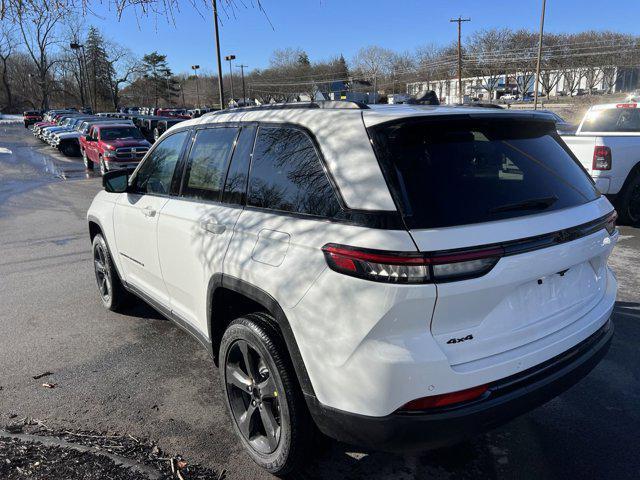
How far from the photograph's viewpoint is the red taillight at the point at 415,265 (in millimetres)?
Result: 1877

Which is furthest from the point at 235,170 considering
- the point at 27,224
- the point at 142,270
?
→ the point at 27,224

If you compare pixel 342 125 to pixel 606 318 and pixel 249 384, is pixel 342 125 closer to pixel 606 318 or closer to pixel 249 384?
pixel 249 384

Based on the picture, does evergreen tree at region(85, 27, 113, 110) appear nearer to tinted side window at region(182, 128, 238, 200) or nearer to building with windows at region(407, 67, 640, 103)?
building with windows at region(407, 67, 640, 103)

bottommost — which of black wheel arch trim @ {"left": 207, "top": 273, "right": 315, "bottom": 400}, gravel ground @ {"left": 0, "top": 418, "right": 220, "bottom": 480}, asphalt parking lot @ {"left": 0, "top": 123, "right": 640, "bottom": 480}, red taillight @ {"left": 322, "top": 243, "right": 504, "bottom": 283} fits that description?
asphalt parking lot @ {"left": 0, "top": 123, "right": 640, "bottom": 480}

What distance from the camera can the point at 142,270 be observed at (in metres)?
3.90

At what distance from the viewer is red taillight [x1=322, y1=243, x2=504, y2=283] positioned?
6.16ft

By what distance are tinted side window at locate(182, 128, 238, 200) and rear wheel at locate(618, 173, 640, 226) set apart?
711 cm

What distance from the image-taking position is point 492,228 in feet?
6.64

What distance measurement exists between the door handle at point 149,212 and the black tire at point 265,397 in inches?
51.2

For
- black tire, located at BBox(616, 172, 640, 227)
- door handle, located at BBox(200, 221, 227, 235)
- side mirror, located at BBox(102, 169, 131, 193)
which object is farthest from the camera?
black tire, located at BBox(616, 172, 640, 227)

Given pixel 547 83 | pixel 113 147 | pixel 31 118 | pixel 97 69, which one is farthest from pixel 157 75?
pixel 113 147

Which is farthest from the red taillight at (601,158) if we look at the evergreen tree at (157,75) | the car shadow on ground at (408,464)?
the evergreen tree at (157,75)

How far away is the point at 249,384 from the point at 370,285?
1.13 meters

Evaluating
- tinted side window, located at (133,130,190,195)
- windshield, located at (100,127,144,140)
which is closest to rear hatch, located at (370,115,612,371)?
tinted side window, located at (133,130,190,195)
